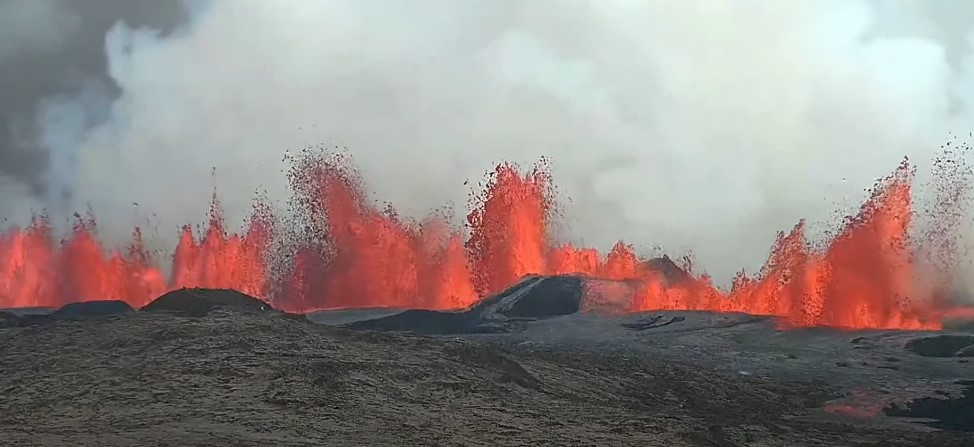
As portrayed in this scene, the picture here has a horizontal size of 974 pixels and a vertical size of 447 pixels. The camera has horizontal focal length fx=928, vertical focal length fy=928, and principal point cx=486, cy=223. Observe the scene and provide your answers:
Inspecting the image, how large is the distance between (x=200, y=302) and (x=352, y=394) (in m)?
20.5

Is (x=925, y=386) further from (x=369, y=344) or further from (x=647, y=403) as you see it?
(x=369, y=344)

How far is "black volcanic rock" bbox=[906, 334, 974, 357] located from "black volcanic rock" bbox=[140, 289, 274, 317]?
39.2 m

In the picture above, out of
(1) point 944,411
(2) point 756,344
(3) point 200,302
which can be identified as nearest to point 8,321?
(3) point 200,302

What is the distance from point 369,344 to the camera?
146 ft

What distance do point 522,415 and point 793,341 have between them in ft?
106

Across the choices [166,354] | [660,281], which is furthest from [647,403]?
[660,281]

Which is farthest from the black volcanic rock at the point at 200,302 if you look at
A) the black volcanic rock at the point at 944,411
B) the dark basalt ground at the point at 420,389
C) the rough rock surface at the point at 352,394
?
the black volcanic rock at the point at 944,411

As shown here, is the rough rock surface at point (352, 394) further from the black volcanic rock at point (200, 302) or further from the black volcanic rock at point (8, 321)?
the black volcanic rock at point (8, 321)

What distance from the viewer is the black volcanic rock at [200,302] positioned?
50.7 metres

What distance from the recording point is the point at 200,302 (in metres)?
52.4

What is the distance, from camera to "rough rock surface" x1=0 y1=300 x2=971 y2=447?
3070cm

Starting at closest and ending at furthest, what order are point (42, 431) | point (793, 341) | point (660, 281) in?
point (42, 431)
point (793, 341)
point (660, 281)

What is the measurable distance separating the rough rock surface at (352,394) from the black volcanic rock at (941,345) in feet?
42.4

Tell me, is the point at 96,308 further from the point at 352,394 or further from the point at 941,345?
the point at 941,345
